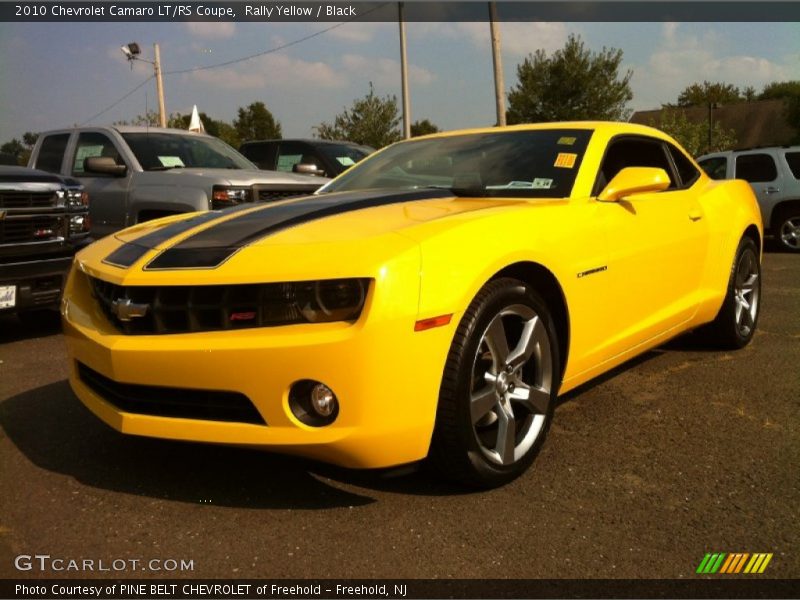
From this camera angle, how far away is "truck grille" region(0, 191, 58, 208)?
5.23 meters

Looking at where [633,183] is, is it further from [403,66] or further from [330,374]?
[403,66]

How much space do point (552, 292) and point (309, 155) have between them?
7980 mm

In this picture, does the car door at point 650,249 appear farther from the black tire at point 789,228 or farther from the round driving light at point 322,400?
the black tire at point 789,228

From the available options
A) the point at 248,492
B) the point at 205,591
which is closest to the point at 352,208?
the point at 248,492

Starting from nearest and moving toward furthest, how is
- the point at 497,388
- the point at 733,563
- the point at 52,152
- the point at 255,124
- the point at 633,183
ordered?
the point at 733,563 → the point at 497,388 → the point at 633,183 → the point at 52,152 → the point at 255,124

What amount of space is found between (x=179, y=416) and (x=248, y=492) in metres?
0.41

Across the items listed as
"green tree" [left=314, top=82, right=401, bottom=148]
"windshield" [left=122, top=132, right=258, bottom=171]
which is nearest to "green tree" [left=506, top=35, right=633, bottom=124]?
"green tree" [left=314, top=82, right=401, bottom=148]

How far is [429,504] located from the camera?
2.58m

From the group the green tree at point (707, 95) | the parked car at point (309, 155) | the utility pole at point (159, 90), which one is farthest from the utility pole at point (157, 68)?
the green tree at point (707, 95)

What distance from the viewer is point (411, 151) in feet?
14.0

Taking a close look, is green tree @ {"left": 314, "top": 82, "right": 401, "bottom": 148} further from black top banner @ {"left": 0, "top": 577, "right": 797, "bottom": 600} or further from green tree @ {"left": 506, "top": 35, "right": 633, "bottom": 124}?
black top banner @ {"left": 0, "top": 577, "right": 797, "bottom": 600}

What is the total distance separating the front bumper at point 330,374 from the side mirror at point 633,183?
142 centimetres

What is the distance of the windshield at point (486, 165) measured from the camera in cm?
345
